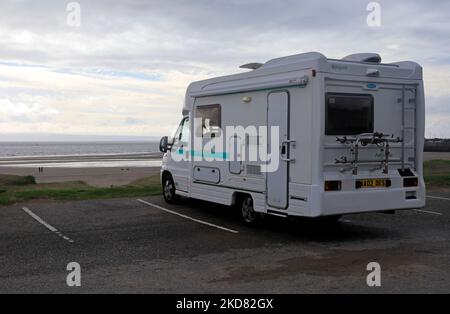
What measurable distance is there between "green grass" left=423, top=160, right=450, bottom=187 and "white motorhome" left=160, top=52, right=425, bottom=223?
27.4 ft

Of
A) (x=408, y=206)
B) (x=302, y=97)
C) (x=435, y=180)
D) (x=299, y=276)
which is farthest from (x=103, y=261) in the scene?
(x=435, y=180)

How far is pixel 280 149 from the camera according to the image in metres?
9.18

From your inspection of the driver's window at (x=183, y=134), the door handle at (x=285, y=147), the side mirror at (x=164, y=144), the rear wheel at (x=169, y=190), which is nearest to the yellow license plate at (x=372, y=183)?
the door handle at (x=285, y=147)

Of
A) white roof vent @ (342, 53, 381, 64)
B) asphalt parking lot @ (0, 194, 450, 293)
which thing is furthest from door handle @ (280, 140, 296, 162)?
white roof vent @ (342, 53, 381, 64)

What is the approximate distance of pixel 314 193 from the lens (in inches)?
334

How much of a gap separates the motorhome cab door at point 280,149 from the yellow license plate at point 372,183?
1.16 m

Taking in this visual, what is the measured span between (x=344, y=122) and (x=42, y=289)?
5151 millimetres

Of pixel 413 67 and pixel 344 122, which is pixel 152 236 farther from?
pixel 413 67

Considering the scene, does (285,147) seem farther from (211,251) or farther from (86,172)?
(86,172)

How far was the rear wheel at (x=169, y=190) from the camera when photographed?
13.2 m

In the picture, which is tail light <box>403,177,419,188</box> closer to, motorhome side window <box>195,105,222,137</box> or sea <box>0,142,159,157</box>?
motorhome side window <box>195,105,222,137</box>

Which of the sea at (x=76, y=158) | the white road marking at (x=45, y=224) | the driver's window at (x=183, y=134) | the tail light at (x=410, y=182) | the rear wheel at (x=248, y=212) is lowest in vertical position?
the sea at (x=76, y=158)

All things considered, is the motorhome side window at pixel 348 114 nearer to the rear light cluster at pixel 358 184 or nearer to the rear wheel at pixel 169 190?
the rear light cluster at pixel 358 184

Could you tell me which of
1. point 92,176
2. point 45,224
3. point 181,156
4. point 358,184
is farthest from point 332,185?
point 92,176
